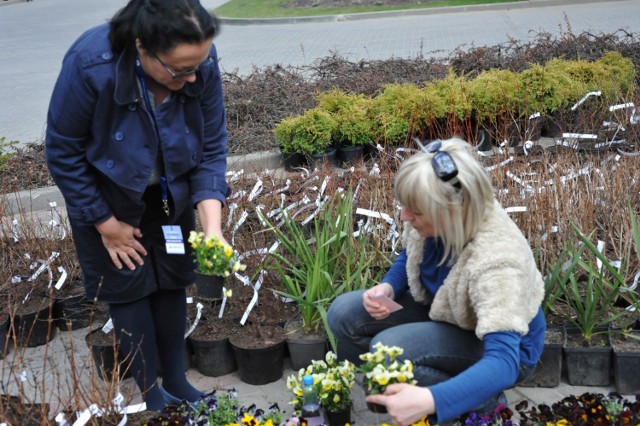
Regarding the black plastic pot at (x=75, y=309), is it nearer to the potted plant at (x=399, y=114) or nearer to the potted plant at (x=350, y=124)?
the potted plant at (x=350, y=124)

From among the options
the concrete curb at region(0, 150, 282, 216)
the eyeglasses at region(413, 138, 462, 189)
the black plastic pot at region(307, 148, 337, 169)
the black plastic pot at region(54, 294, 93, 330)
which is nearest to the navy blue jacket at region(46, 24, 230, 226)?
the eyeglasses at region(413, 138, 462, 189)

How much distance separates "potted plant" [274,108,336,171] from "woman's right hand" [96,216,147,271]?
3.04 meters

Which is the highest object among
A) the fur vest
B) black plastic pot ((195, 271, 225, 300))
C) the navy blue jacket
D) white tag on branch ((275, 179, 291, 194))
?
the navy blue jacket

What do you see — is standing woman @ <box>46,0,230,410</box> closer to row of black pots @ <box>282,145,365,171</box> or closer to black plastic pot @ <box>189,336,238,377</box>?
black plastic pot @ <box>189,336,238,377</box>

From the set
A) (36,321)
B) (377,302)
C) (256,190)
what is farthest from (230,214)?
(377,302)

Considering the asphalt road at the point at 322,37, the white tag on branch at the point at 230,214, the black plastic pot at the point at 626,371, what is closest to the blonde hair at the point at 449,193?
the black plastic pot at the point at 626,371

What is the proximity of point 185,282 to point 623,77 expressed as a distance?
473 cm

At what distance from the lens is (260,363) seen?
3457mm

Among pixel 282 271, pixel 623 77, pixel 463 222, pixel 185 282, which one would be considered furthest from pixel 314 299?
pixel 623 77

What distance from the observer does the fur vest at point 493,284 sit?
239cm

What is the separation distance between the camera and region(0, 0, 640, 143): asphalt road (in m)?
10.7

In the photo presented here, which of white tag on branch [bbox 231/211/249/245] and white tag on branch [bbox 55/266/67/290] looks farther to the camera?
white tag on branch [bbox 231/211/249/245]

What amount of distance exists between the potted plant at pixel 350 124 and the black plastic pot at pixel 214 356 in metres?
2.54

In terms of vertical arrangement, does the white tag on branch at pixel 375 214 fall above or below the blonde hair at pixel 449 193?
below
